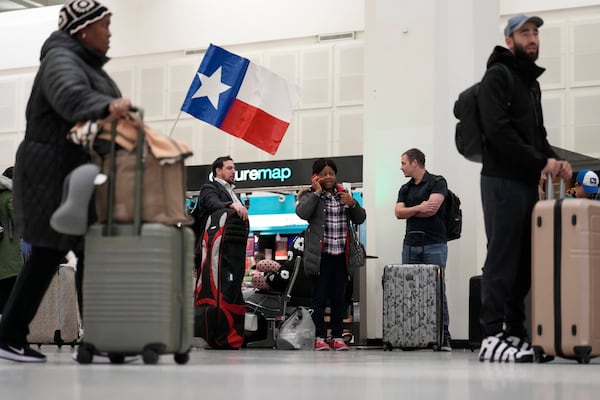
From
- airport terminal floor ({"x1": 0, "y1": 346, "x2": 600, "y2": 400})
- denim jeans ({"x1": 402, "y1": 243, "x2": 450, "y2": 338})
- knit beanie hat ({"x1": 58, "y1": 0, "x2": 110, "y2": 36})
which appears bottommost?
airport terminal floor ({"x1": 0, "y1": 346, "x2": 600, "y2": 400})

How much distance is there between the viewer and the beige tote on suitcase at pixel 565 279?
5027 millimetres

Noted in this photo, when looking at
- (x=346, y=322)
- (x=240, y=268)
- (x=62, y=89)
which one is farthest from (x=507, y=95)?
(x=346, y=322)

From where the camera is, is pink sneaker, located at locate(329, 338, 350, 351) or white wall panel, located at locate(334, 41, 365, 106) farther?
white wall panel, located at locate(334, 41, 365, 106)

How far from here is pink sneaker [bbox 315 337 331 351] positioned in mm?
8242

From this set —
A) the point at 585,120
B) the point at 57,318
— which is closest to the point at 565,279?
the point at 57,318

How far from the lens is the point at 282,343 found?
8.75 metres

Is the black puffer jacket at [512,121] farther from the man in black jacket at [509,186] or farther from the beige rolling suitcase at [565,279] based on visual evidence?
the beige rolling suitcase at [565,279]

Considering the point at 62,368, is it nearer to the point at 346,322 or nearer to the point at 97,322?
the point at 97,322

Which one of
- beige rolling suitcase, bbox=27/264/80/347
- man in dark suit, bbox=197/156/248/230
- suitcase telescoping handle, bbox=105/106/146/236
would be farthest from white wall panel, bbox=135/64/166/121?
suitcase telescoping handle, bbox=105/106/146/236

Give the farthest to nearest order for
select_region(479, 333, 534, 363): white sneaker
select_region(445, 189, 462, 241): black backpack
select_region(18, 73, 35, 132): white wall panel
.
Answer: select_region(18, 73, 35, 132): white wall panel → select_region(445, 189, 462, 241): black backpack → select_region(479, 333, 534, 363): white sneaker

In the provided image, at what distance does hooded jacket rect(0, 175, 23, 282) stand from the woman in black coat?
3.11 m

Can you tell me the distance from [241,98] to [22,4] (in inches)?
363

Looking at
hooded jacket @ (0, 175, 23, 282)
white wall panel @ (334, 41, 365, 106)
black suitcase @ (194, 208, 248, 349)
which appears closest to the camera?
hooded jacket @ (0, 175, 23, 282)

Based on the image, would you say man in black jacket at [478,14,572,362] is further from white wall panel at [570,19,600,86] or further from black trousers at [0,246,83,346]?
white wall panel at [570,19,600,86]
